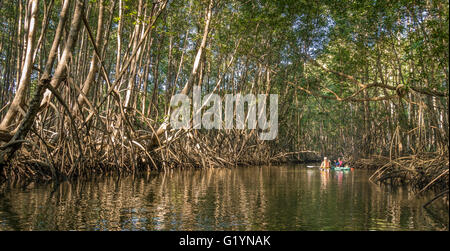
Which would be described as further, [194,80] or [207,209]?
[194,80]

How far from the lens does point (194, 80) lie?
1210cm

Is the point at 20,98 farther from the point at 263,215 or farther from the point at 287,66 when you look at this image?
the point at 287,66

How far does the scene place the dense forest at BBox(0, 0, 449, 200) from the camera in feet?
24.4

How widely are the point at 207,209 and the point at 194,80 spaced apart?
7.02m

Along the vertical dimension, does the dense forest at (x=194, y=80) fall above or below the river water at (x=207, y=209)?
above

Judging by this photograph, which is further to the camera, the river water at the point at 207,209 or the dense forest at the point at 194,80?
the dense forest at the point at 194,80

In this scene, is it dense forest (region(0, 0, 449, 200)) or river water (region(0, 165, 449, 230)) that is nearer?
river water (region(0, 165, 449, 230))

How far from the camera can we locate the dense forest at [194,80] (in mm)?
7441

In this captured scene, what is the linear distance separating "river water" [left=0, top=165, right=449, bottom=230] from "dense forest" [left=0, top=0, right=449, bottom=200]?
88cm

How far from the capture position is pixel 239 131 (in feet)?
60.5

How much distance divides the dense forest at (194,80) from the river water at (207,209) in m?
0.88

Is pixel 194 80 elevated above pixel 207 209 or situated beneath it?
elevated above
